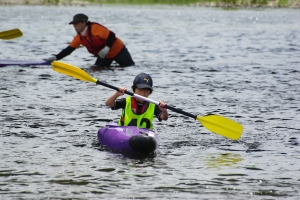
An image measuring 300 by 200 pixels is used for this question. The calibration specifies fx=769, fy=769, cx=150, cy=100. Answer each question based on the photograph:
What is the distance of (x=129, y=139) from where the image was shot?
30.3 ft

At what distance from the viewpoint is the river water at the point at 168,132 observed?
791 centimetres

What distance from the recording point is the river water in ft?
26.0

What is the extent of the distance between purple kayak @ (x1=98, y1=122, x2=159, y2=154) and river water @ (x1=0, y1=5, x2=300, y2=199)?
13cm

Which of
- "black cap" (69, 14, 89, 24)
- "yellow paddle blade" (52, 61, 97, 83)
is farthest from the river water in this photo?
"black cap" (69, 14, 89, 24)

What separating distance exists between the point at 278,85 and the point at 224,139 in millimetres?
6163

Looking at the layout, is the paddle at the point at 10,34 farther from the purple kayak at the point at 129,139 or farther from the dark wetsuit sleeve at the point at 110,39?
the purple kayak at the point at 129,139

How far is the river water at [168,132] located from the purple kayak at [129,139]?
0.13 m

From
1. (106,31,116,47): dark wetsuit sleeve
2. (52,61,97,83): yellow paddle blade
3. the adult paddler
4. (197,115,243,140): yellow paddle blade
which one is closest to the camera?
(197,115,243,140): yellow paddle blade

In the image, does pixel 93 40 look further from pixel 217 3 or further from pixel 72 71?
pixel 217 3

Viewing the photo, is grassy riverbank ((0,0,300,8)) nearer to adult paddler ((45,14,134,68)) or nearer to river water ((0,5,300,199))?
river water ((0,5,300,199))

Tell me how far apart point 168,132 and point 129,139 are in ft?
6.63

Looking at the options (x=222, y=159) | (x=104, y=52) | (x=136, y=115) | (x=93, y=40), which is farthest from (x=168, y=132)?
(x=104, y=52)

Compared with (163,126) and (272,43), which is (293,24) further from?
(163,126)

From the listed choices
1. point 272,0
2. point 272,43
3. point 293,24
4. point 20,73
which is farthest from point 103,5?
point 20,73
